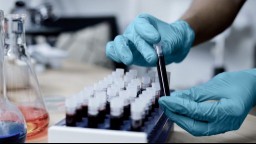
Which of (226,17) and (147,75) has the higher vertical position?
(226,17)

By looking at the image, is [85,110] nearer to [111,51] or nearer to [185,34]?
[111,51]

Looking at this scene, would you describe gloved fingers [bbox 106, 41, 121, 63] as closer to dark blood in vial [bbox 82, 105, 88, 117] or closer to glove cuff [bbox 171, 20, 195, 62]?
glove cuff [bbox 171, 20, 195, 62]

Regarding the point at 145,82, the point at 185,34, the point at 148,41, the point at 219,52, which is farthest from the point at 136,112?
the point at 219,52

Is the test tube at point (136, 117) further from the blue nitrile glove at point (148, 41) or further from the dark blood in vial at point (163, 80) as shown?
the blue nitrile glove at point (148, 41)

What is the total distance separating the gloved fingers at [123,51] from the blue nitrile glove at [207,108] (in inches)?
7.8

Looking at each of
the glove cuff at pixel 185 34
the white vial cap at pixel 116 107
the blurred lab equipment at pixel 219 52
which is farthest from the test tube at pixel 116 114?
the blurred lab equipment at pixel 219 52

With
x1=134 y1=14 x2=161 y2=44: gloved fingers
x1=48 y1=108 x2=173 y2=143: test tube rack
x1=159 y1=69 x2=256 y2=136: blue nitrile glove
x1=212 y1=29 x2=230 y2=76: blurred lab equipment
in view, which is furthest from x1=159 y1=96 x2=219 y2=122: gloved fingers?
x1=212 y1=29 x2=230 y2=76: blurred lab equipment

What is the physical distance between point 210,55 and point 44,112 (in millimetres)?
1811

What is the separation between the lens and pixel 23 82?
98 cm

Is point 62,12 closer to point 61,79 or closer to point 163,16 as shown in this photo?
point 163,16

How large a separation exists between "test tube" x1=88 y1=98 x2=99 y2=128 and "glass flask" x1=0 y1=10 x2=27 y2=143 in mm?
148

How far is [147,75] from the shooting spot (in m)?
0.96

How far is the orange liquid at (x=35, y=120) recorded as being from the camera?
850mm

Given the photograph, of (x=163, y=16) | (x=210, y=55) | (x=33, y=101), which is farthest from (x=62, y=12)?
(x=33, y=101)
